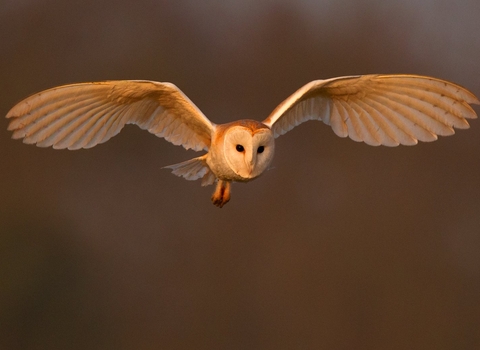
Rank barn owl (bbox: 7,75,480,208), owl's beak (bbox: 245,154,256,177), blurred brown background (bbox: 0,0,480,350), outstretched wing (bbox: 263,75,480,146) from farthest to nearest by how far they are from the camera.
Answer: blurred brown background (bbox: 0,0,480,350), outstretched wing (bbox: 263,75,480,146), barn owl (bbox: 7,75,480,208), owl's beak (bbox: 245,154,256,177)

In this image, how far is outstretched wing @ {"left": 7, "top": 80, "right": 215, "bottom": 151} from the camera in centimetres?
618

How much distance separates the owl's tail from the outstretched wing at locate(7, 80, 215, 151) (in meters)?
0.18

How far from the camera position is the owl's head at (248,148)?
598 centimetres

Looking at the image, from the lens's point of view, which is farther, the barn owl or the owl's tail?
the owl's tail

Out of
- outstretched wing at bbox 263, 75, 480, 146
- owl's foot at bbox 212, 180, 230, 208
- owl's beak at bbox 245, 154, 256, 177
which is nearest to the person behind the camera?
owl's beak at bbox 245, 154, 256, 177

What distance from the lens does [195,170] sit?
673 cm

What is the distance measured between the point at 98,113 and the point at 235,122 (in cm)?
86

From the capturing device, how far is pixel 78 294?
59.0 ft

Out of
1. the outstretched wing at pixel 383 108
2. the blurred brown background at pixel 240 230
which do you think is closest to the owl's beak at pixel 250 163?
the outstretched wing at pixel 383 108

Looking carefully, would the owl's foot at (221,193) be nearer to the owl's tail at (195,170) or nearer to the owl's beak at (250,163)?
the owl's tail at (195,170)

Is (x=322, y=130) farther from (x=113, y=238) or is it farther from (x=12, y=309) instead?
(x=12, y=309)

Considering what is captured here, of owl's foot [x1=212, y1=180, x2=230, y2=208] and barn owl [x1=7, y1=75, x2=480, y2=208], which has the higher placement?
barn owl [x1=7, y1=75, x2=480, y2=208]

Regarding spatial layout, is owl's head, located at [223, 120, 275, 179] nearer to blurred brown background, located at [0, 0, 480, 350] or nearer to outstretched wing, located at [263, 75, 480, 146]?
outstretched wing, located at [263, 75, 480, 146]

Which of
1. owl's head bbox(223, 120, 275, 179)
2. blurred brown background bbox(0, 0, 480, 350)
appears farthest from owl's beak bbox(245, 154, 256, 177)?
blurred brown background bbox(0, 0, 480, 350)
